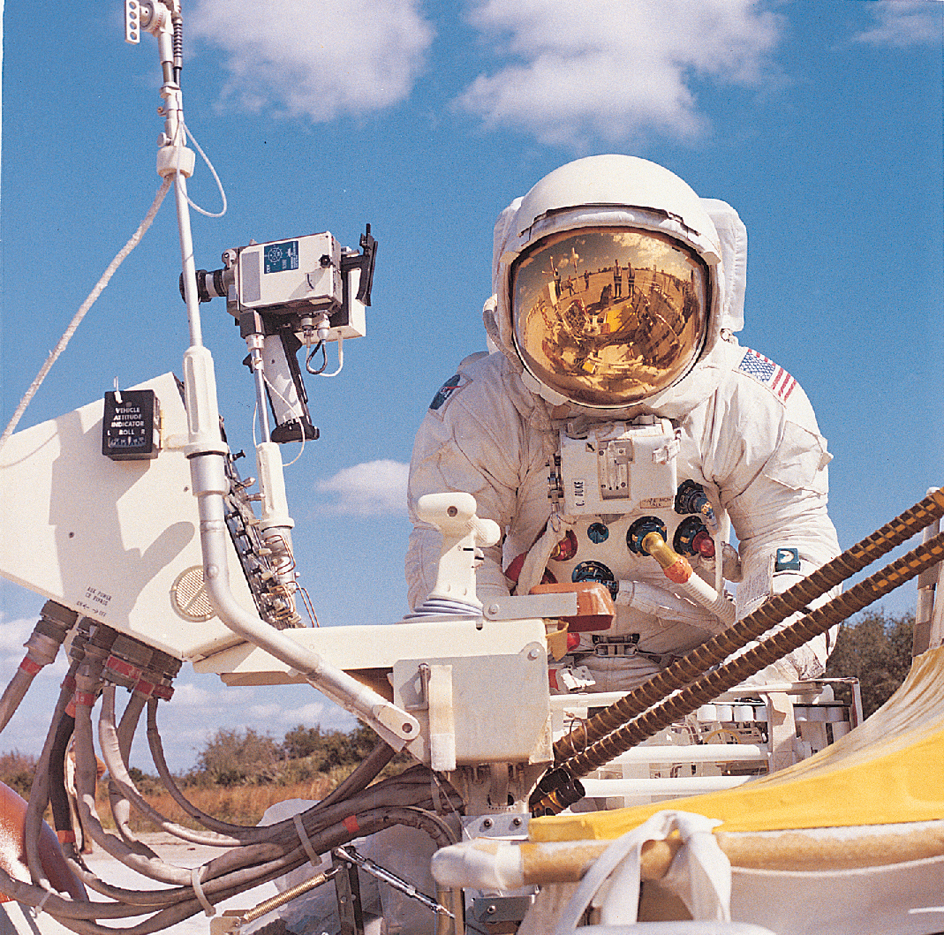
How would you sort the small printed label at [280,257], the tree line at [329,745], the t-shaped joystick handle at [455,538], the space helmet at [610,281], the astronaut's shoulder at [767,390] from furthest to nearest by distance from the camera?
the tree line at [329,745] < the astronaut's shoulder at [767,390] < the space helmet at [610,281] < the small printed label at [280,257] < the t-shaped joystick handle at [455,538]

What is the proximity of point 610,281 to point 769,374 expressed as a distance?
99 cm

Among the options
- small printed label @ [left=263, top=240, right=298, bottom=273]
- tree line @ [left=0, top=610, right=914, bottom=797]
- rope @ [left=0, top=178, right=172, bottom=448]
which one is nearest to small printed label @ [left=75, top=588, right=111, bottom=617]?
rope @ [left=0, top=178, right=172, bottom=448]

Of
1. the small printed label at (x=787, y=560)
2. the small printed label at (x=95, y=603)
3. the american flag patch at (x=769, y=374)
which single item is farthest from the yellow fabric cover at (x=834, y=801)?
the american flag patch at (x=769, y=374)

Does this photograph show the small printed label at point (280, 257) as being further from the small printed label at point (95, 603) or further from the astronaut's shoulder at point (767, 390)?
the astronaut's shoulder at point (767, 390)

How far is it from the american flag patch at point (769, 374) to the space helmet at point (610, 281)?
0.47m

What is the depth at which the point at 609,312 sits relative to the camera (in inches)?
147

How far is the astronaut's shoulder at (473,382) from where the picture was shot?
434 cm

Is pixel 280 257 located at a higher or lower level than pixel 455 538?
higher

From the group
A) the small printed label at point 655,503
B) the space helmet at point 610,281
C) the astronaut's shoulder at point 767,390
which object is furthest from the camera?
the astronaut's shoulder at point 767,390

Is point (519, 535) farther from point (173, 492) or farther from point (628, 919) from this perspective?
point (628, 919)

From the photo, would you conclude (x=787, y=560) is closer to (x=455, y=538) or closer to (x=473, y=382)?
(x=473, y=382)

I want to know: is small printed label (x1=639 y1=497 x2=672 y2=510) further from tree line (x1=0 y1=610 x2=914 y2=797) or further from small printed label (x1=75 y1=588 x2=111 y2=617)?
tree line (x1=0 y1=610 x2=914 y2=797)

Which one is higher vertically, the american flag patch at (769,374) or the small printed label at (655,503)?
→ the american flag patch at (769,374)

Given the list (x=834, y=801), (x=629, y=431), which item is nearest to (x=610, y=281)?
(x=629, y=431)
